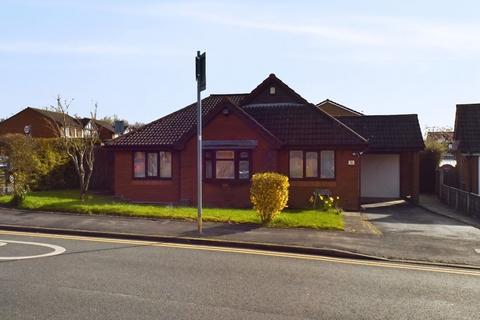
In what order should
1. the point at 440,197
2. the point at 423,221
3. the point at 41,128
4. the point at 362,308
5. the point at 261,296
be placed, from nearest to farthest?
the point at 362,308
the point at 261,296
the point at 423,221
the point at 440,197
the point at 41,128

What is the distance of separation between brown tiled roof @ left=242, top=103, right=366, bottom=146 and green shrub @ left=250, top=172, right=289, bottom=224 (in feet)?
22.8

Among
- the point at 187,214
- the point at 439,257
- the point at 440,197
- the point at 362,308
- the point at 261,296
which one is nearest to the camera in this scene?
the point at 362,308

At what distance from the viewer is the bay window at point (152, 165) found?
22641mm

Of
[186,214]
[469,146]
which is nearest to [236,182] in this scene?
[186,214]

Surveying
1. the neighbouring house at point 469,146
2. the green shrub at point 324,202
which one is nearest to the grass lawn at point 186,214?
the green shrub at point 324,202

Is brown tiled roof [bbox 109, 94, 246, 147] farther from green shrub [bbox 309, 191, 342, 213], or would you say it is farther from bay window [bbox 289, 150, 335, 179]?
green shrub [bbox 309, 191, 342, 213]

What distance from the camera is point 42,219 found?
47.2ft

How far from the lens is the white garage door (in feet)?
88.7

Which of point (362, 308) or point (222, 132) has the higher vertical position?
point (222, 132)

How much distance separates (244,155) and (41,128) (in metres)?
45.1

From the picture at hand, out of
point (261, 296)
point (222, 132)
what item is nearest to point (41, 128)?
point (222, 132)

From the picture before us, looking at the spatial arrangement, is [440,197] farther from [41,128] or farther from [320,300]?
[41,128]

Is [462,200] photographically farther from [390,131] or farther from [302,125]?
[302,125]

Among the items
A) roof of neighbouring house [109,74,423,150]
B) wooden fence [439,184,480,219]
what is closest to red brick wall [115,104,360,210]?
roof of neighbouring house [109,74,423,150]
